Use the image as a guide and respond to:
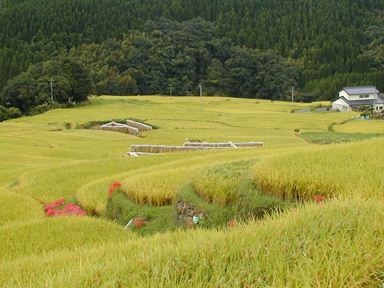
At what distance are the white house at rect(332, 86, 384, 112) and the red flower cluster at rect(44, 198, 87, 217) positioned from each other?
5878 centimetres

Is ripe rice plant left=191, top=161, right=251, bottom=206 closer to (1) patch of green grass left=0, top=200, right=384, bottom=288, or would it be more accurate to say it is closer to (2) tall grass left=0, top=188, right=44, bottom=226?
(1) patch of green grass left=0, top=200, right=384, bottom=288

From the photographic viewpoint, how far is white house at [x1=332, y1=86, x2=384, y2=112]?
6794 centimetres

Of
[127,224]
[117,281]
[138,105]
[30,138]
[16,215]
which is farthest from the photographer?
[138,105]

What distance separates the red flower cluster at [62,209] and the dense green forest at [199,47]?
2513 inches

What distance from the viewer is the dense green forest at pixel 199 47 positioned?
8438cm

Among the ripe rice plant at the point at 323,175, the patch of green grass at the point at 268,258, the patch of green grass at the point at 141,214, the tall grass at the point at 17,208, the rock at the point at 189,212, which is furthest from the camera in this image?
the tall grass at the point at 17,208

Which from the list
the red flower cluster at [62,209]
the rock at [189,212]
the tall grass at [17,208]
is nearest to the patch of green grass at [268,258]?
the rock at [189,212]

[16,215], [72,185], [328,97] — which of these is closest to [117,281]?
[16,215]

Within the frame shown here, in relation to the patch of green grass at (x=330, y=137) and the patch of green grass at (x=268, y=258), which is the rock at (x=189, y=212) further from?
the patch of green grass at (x=330, y=137)

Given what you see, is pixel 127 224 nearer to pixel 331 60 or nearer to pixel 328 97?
pixel 328 97

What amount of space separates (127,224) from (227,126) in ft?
108

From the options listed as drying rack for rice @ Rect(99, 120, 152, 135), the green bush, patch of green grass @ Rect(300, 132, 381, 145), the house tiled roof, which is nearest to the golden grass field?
patch of green grass @ Rect(300, 132, 381, 145)

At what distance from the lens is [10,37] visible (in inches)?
3438

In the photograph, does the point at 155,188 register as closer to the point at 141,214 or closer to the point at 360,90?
the point at 141,214
